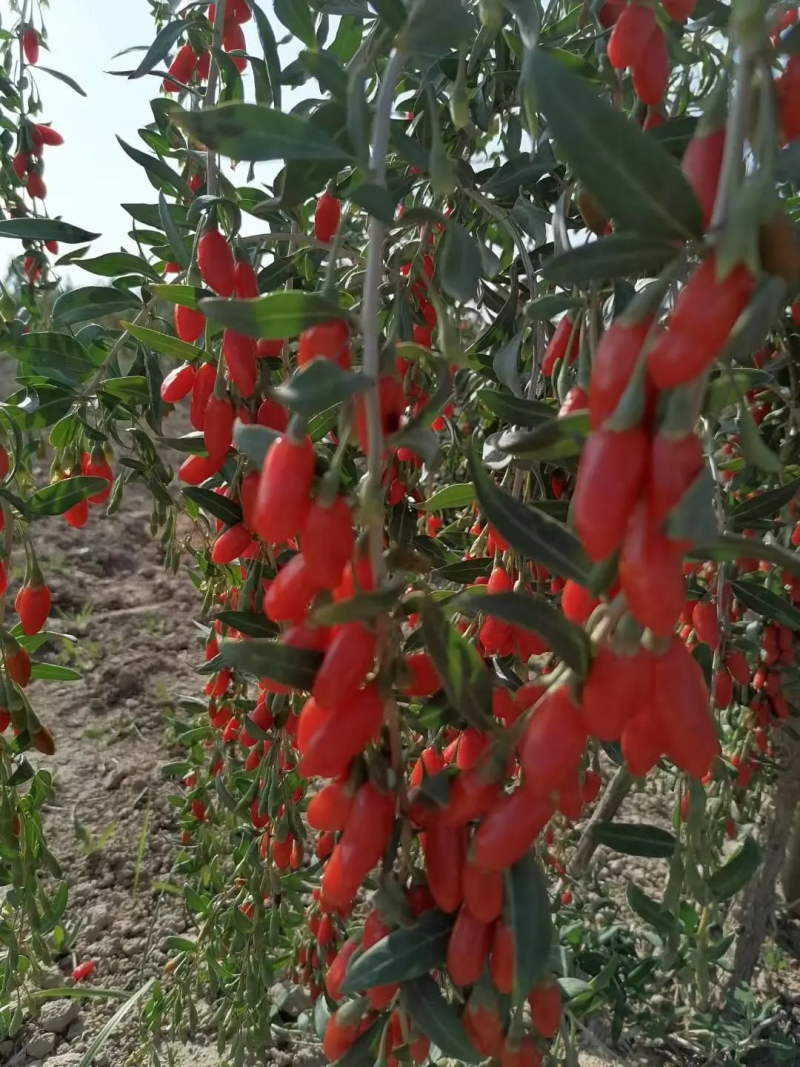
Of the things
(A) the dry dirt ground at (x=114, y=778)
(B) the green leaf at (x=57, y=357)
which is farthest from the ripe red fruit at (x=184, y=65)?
(A) the dry dirt ground at (x=114, y=778)

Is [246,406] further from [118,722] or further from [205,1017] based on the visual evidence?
[118,722]

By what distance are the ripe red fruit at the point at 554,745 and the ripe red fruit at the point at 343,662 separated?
0.11 m

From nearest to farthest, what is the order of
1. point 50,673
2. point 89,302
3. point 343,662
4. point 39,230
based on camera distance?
point 343,662 → point 39,230 → point 89,302 → point 50,673

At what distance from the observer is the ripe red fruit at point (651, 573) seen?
384 millimetres

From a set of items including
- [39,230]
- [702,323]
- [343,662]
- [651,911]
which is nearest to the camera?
[702,323]

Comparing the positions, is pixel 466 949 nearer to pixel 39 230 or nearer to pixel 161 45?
pixel 39 230

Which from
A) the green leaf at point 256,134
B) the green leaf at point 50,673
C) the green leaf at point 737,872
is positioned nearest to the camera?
the green leaf at point 256,134

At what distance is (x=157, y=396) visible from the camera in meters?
1.00

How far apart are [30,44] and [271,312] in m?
2.17

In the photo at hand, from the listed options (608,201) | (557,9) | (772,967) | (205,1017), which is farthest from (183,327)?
(772,967)

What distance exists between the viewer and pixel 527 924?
50 cm

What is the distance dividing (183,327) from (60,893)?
1.07m

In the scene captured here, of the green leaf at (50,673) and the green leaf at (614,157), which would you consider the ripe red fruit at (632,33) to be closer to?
the green leaf at (614,157)

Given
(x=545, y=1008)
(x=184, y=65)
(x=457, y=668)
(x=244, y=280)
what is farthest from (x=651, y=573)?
(x=184, y=65)
